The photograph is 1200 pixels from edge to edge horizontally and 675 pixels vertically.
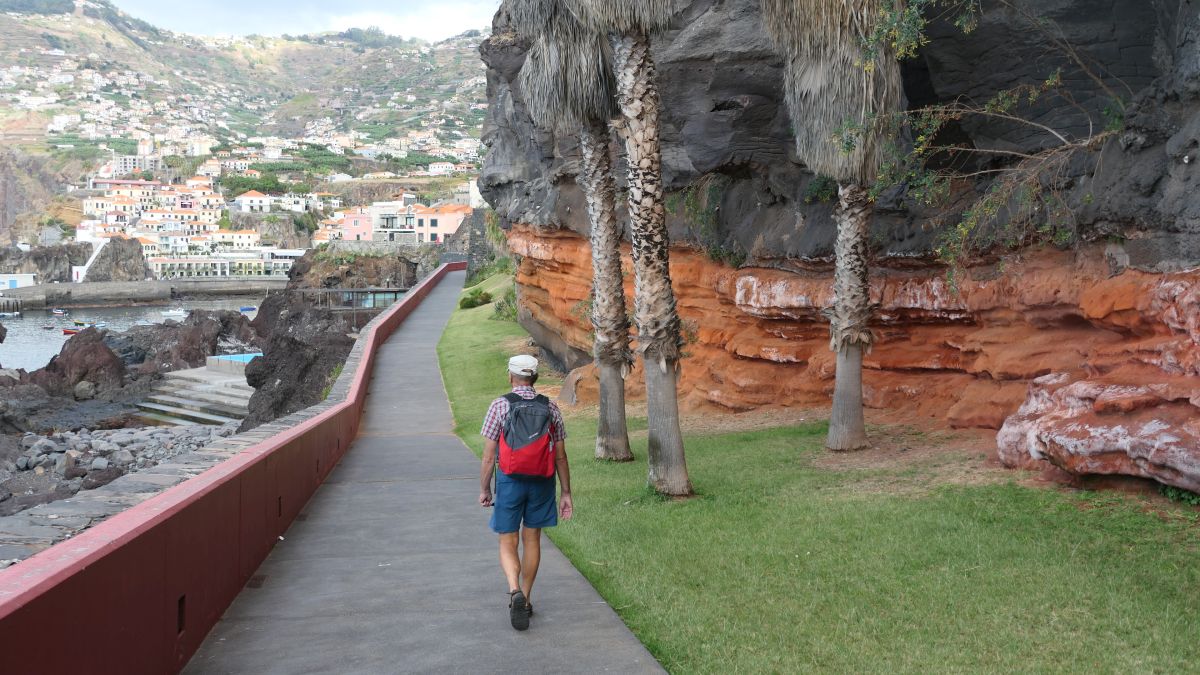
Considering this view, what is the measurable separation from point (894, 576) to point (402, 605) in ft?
10.8

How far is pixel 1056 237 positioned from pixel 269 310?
58016 millimetres

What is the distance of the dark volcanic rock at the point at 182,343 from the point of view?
51134 mm

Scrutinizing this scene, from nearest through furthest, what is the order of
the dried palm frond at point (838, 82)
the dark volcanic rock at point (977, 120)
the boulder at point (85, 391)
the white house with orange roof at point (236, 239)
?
the dark volcanic rock at point (977, 120), the dried palm frond at point (838, 82), the boulder at point (85, 391), the white house with orange roof at point (236, 239)

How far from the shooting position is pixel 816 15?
38.4 ft

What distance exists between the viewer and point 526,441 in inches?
245

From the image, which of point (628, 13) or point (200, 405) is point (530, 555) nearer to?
point (628, 13)

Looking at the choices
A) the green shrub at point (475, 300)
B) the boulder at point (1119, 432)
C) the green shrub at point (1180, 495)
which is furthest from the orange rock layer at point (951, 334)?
the green shrub at point (475, 300)

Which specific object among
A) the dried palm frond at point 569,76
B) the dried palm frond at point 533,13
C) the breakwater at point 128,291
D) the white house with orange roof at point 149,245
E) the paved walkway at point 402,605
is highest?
the dried palm frond at point 533,13

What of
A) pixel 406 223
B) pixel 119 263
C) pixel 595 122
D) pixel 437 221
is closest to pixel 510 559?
pixel 595 122

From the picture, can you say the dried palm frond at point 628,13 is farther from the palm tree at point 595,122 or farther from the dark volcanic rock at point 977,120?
the dark volcanic rock at point 977,120

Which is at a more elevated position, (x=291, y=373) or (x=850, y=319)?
(x=850, y=319)

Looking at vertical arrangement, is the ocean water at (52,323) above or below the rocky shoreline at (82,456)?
below

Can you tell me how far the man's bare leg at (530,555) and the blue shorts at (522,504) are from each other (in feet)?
0.19

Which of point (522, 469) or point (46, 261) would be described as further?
point (46, 261)
